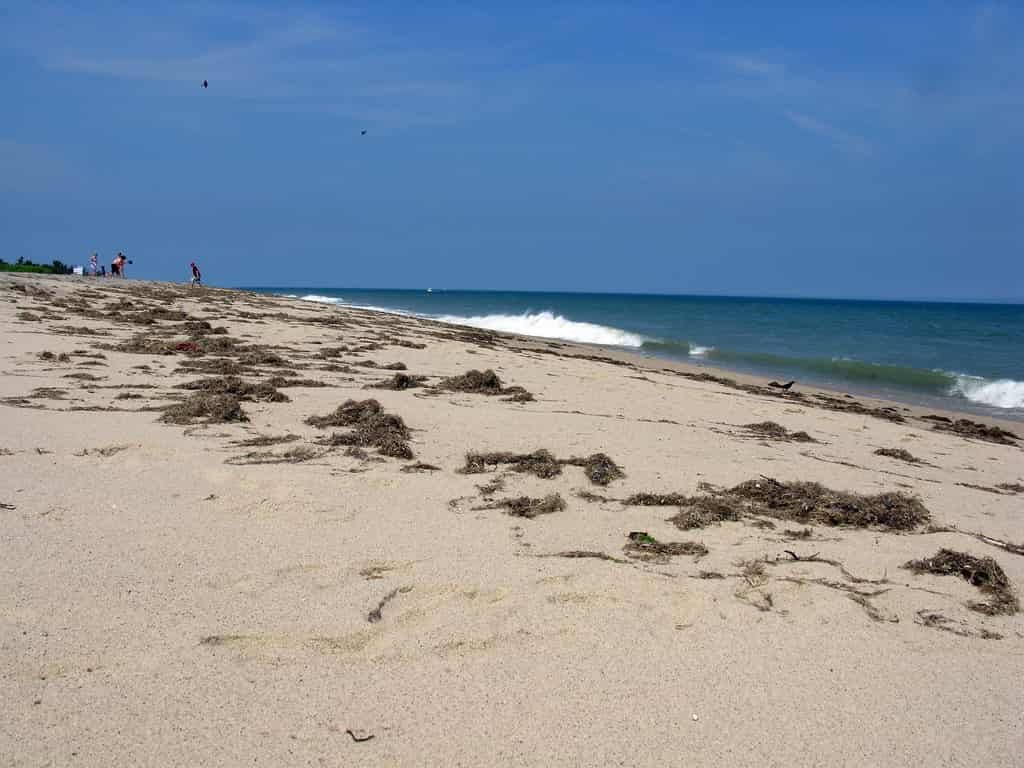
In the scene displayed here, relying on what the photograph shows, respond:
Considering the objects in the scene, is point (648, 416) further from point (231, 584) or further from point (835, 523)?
point (231, 584)

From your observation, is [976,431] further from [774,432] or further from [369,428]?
[369,428]

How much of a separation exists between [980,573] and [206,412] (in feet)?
18.6

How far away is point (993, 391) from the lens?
18.7 metres

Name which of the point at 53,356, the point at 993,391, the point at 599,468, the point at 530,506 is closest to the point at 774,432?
the point at 599,468

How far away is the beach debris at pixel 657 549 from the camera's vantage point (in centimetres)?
421

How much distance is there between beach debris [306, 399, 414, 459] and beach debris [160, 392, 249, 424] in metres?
0.61

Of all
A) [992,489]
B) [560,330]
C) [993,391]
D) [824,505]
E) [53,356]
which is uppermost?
[53,356]

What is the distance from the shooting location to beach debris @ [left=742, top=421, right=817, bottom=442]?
835cm

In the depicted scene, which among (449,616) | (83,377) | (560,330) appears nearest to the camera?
(449,616)

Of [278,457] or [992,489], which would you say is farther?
[992,489]

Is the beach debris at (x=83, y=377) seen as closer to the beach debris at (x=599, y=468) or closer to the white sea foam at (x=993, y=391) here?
the beach debris at (x=599, y=468)

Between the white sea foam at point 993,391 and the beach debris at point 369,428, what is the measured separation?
51.4 ft

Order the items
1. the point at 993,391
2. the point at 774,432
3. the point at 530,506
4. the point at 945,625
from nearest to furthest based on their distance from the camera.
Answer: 1. the point at 945,625
2. the point at 530,506
3. the point at 774,432
4. the point at 993,391

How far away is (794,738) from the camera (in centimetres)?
270
